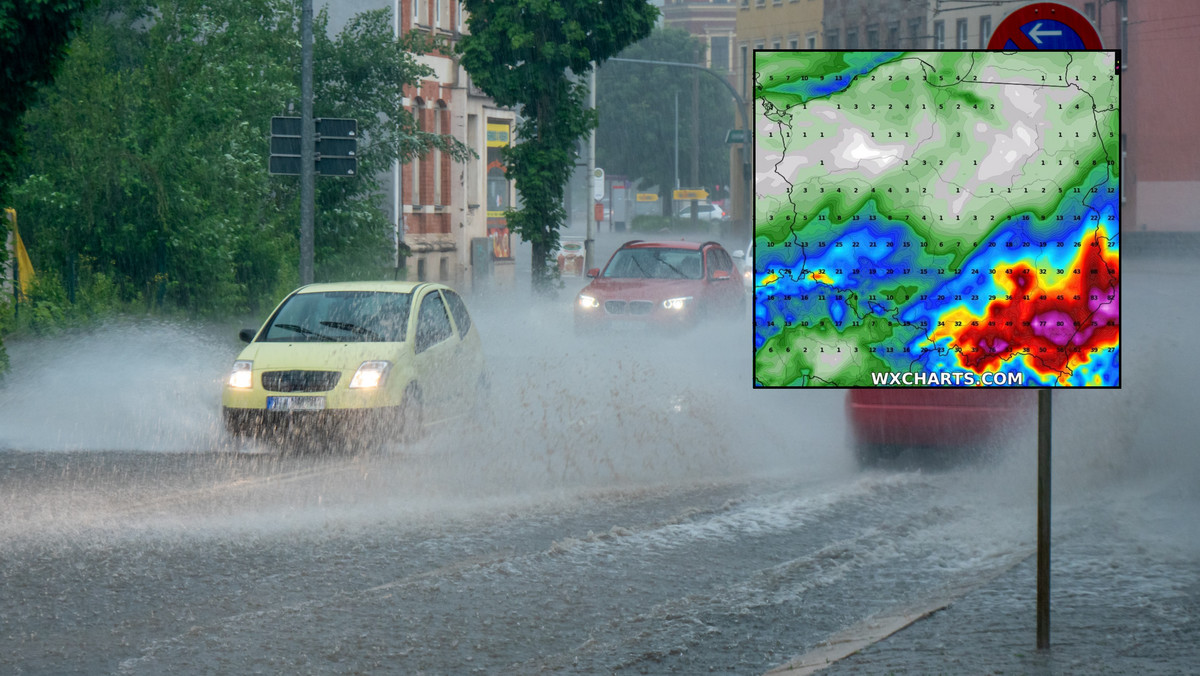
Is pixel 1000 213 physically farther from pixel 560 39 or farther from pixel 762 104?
pixel 560 39

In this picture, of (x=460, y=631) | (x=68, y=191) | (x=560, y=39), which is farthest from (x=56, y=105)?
(x=460, y=631)

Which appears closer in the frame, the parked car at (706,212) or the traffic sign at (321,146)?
the traffic sign at (321,146)

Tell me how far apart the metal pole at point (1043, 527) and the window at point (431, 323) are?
7854 millimetres

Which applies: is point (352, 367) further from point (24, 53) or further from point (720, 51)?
point (720, 51)

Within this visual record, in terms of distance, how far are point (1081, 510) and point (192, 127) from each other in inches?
649

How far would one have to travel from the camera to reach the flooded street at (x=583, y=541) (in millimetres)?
6723

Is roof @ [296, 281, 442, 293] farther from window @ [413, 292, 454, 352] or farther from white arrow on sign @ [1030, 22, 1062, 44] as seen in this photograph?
white arrow on sign @ [1030, 22, 1062, 44]

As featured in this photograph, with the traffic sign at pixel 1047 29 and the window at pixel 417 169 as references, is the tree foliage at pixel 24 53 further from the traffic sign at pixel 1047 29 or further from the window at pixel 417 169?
the window at pixel 417 169

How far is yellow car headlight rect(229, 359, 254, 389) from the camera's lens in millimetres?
13102

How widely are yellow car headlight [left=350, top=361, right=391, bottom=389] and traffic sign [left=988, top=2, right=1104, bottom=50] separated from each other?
5.92m

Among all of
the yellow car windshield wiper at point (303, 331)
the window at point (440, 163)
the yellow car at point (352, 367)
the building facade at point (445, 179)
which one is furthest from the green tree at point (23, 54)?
the window at point (440, 163)

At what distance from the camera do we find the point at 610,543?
9.17m

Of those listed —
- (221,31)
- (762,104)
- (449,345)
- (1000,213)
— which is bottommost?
(449,345)

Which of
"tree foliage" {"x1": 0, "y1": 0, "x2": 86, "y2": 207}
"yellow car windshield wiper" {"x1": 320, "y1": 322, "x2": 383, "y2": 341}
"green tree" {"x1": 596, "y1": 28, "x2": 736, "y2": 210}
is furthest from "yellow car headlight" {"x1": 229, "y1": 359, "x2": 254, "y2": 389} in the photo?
"green tree" {"x1": 596, "y1": 28, "x2": 736, "y2": 210}
